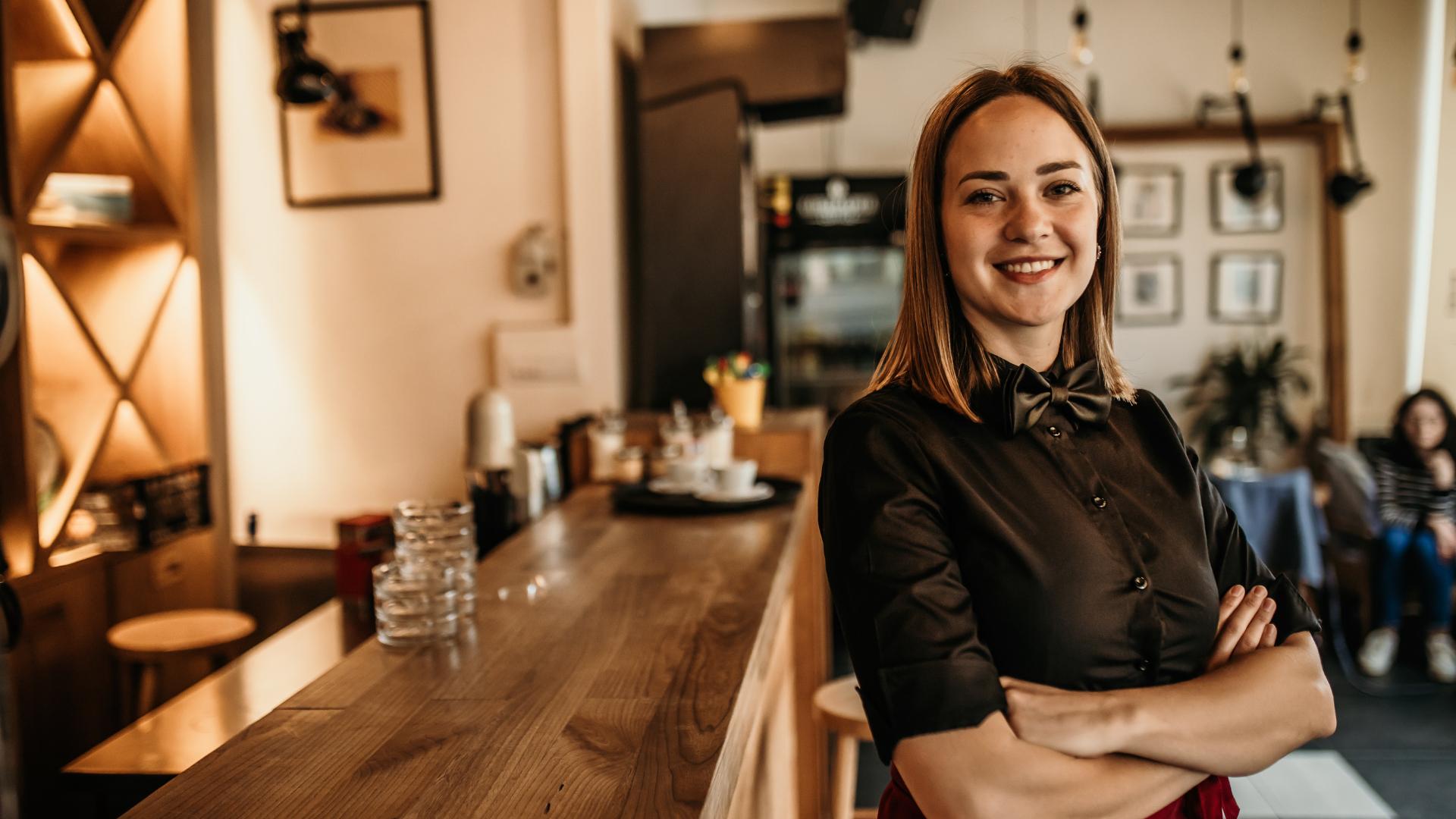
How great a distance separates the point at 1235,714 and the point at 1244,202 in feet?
19.7

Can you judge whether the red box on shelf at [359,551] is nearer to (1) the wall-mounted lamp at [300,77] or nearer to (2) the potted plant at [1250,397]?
(1) the wall-mounted lamp at [300,77]

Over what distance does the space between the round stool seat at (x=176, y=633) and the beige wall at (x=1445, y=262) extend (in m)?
5.78

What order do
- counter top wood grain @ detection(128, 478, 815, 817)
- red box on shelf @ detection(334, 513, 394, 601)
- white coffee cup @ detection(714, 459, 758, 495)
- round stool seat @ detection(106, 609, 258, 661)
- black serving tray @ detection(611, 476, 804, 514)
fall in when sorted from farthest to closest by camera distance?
round stool seat @ detection(106, 609, 258, 661)
white coffee cup @ detection(714, 459, 758, 495)
black serving tray @ detection(611, 476, 804, 514)
red box on shelf @ detection(334, 513, 394, 601)
counter top wood grain @ detection(128, 478, 815, 817)

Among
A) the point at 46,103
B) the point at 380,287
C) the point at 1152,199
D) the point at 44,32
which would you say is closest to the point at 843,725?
the point at 380,287

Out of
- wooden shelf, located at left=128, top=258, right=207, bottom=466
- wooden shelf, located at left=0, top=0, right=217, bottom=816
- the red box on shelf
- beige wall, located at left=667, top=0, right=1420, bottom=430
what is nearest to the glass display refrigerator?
beige wall, located at left=667, top=0, right=1420, bottom=430

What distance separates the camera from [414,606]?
153cm

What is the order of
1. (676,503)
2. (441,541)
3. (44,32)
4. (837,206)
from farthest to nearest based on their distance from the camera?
1. (837,206)
2. (44,32)
3. (676,503)
4. (441,541)

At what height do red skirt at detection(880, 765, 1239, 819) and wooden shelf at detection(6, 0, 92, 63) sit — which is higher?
wooden shelf at detection(6, 0, 92, 63)

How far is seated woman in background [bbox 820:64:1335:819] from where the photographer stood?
3.54ft

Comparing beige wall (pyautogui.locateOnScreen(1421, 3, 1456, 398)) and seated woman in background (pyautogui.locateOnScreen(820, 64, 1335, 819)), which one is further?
beige wall (pyautogui.locateOnScreen(1421, 3, 1456, 398))

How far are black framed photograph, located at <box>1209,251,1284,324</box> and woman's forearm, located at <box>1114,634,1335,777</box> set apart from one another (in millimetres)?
5759

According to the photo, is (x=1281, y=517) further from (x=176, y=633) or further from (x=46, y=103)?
(x=46, y=103)

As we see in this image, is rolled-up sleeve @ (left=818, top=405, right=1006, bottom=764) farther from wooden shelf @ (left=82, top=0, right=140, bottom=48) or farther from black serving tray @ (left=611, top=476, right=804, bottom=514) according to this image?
wooden shelf @ (left=82, top=0, right=140, bottom=48)

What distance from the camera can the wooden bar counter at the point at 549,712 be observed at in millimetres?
1017
